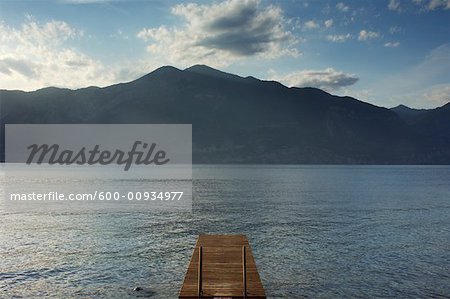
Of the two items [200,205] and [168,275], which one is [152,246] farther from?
[200,205]

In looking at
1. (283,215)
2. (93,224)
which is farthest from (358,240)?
(93,224)

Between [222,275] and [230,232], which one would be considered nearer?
[222,275]

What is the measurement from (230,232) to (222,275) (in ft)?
94.0

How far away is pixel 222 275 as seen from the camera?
28.8 meters

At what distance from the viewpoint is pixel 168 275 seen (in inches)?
1436

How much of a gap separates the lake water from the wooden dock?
3.17 meters

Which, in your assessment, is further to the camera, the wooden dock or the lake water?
the lake water

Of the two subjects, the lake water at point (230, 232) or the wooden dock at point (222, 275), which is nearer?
the wooden dock at point (222, 275)

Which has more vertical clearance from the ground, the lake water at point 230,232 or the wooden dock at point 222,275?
the wooden dock at point 222,275

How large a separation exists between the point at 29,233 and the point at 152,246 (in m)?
20.3

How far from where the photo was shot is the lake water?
111 feet

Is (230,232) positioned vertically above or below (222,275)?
below

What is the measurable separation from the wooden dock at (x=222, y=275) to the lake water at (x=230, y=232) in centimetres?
317

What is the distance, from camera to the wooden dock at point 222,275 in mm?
24953
